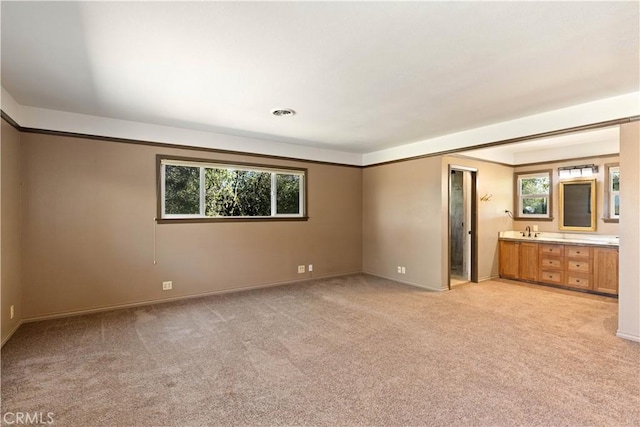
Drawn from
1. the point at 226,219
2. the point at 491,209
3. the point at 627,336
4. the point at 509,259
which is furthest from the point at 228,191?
the point at 509,259

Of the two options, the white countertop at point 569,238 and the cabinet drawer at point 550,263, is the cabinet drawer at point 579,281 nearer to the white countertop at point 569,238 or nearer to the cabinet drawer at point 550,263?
the cabinet drawer at point 550,263

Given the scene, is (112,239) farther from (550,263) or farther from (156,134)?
(550,263)

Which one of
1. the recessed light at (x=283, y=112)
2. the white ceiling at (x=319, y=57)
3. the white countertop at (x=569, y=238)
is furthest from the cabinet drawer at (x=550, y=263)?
the recessed light at (x=283, y=112)

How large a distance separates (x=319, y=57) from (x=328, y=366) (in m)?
2.52

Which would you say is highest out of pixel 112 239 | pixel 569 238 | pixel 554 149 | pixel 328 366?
pixel 554 149

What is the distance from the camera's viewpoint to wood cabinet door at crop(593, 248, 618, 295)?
15.2 ft

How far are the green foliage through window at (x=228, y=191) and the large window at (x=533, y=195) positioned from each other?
4493mm

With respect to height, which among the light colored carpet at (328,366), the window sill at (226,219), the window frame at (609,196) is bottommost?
the light colored carpet at (328,366)

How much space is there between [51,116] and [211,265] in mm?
2706

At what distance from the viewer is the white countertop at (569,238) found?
492 centimetres

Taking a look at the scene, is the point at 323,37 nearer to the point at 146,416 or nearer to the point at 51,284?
the point at 146,416

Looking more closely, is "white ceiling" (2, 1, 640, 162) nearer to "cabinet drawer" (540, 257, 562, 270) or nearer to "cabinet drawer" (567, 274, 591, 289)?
"cabinet drawer" (540, 257, 562, 270)

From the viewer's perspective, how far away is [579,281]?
16.4 feet

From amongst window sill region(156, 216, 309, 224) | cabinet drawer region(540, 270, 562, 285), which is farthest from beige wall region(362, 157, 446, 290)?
cabinet drawer region(540, 270, 562, 285)
